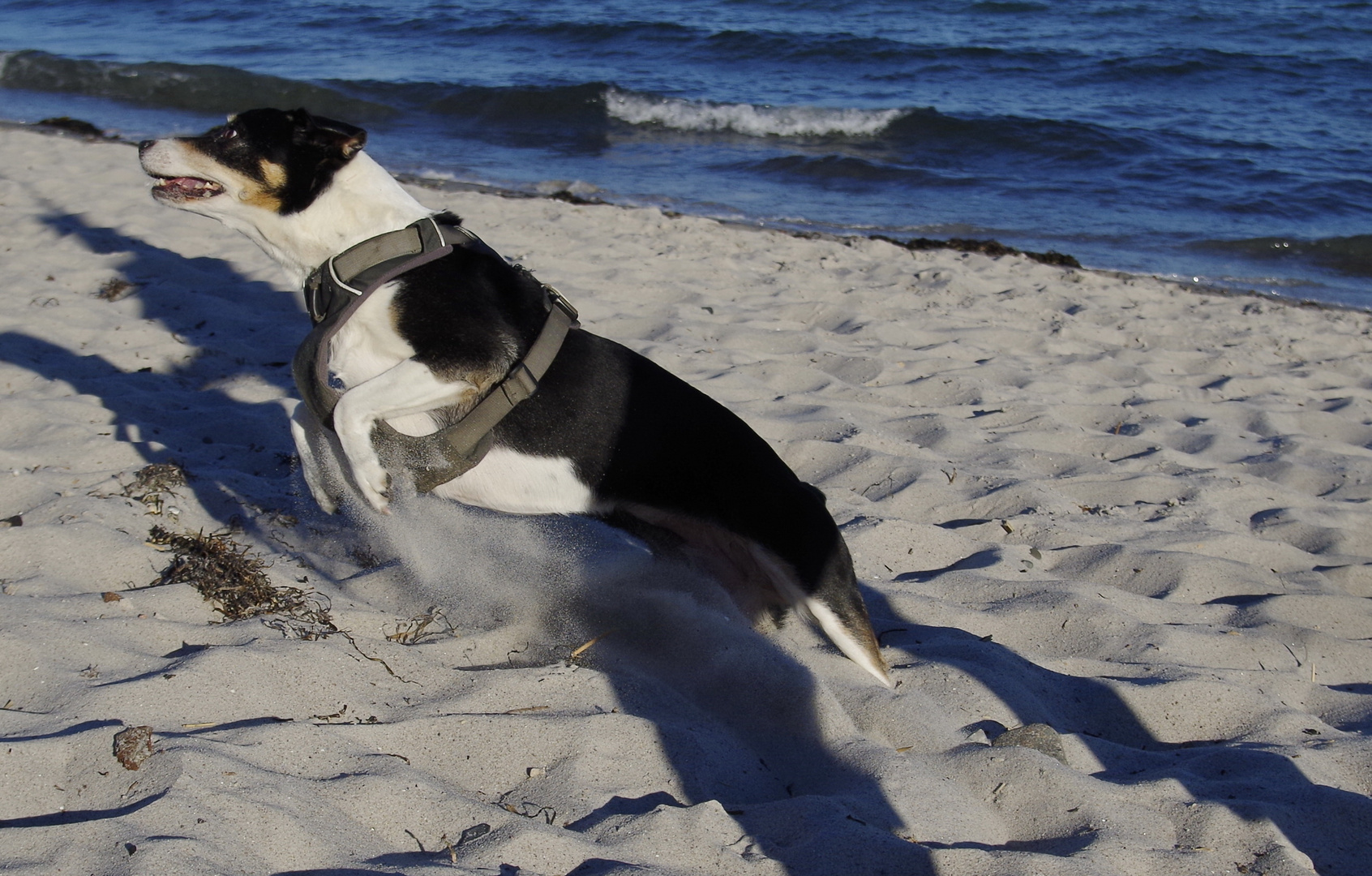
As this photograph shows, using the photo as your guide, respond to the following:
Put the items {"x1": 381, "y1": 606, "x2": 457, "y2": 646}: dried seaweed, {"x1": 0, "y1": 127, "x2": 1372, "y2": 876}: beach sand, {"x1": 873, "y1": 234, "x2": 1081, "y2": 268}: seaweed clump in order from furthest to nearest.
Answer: {"x1": 873, "y1": 234, "x2": 1081, "y2": 268}: seaweed clump → {"x1": 381, "y1": 606, "x2": 457, "y2": 646}: dried seaweed → {"x1": 0, "y1": 127, "x2": 1372, "y2": 876}: beach sand

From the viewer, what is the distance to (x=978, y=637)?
10.6ft

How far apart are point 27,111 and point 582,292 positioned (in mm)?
10597

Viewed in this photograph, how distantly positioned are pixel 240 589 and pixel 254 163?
48.3 inches

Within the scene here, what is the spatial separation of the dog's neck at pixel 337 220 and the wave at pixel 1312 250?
8.61 meters

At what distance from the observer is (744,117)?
536 inches

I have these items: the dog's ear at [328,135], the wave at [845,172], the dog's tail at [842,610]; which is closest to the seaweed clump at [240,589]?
the dog's ear at [328,135]

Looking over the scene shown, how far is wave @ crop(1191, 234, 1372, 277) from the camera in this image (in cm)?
941

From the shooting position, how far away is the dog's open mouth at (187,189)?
3012 millimetres

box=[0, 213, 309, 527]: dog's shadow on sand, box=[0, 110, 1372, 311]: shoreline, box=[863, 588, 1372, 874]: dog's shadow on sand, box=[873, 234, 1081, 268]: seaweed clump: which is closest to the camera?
box=[863, 588, 1372, 874]: dog's shadow on sand

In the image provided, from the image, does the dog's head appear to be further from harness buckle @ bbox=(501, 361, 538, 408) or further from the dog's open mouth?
harness buckle @ bbox=(501, 361, 538, 408)

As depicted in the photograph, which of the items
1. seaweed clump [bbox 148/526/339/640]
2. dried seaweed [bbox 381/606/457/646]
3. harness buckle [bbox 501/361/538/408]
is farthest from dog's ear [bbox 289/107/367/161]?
dried seaweed [bbox 381/606/457/646]

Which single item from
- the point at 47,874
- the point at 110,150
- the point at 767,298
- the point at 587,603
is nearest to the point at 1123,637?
the point at 587,603

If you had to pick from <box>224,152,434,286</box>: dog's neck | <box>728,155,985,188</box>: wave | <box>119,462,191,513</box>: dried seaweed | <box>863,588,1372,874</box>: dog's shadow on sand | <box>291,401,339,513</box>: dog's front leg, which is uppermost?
<box>224,152,434,286</box>: dog's neck

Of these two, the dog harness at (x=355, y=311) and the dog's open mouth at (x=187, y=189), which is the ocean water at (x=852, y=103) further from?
the dog's open mouth at (x=187, y=189)
